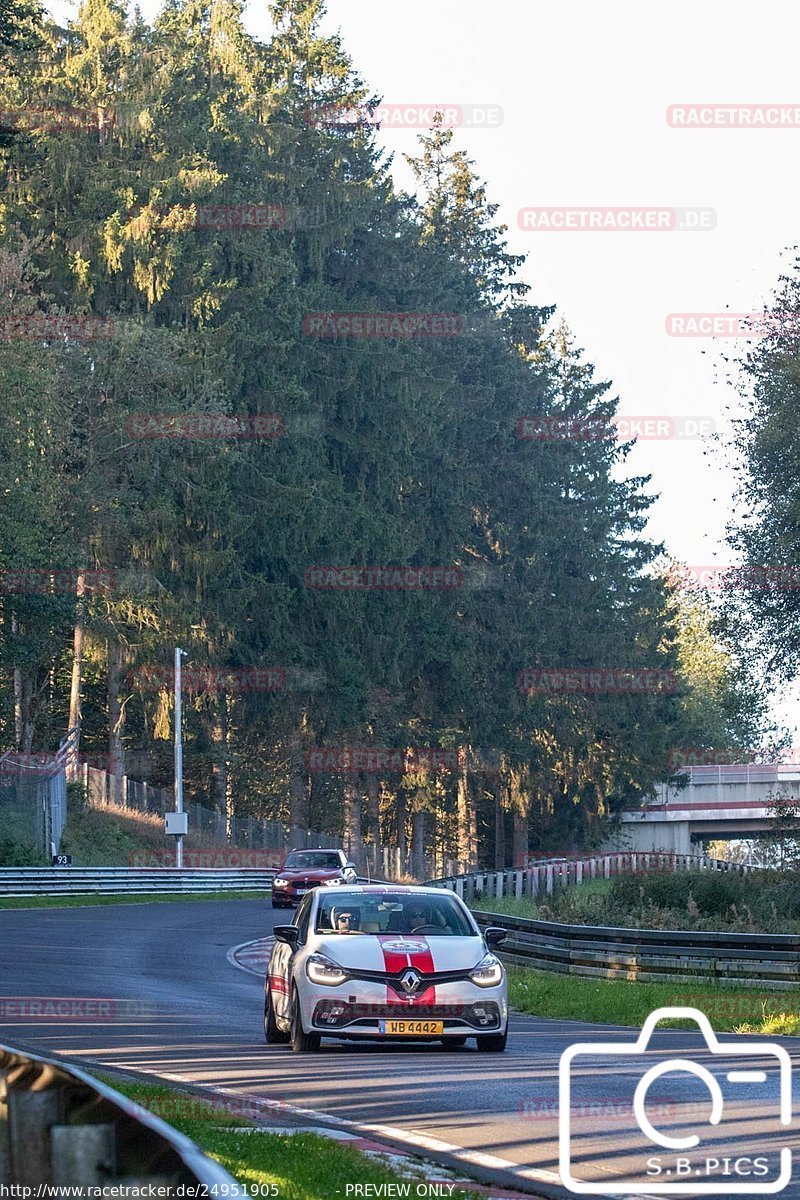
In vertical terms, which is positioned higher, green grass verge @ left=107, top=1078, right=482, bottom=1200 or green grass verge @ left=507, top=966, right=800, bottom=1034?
green grass verge @ left=107, top=1078, right=482, bottom=1200

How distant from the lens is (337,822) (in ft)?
303

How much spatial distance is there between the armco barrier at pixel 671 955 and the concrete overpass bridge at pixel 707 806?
6481 cm

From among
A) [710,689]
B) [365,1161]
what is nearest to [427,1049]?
[365,1161]

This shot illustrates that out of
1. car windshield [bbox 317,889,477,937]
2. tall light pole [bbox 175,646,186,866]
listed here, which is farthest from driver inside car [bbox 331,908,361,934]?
tall light pole [bbox 175,646,186,866]

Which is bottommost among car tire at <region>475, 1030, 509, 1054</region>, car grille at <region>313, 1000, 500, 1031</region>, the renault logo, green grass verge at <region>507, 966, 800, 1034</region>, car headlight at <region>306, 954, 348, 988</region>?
green grass verge at <region>507, 966, 800, 1034</region>

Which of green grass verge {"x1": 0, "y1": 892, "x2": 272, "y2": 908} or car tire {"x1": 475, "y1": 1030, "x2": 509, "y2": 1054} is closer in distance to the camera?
car tire {"x1": 475, "y1": 1030, "x2": 509, "y2": 1054}

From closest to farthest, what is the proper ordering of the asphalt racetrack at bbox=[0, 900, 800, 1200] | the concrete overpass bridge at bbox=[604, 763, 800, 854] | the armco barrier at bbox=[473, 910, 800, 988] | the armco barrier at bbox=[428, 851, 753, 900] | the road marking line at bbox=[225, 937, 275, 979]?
1. the asphalt racetrack at bbox=[0, 900, 800, 1200]
2. the armco barrier at bbox=[473, 910, 800, 988]
3. the road marking line at bbox=[225, 937, 275, 979]
4. the armco barrier at bbox=[428, 851, 753, 900]
5. the concrete overpass bridge at bbox=[604, 763, 800, 854]

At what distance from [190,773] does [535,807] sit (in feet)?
54.8

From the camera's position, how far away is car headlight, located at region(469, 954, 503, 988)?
16359 millimetres

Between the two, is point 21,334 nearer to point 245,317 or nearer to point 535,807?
point 245,317

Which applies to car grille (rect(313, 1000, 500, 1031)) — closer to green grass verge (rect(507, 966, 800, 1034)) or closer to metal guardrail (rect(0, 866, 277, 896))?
green grass verge (rect(507, 966, 800, 1034))

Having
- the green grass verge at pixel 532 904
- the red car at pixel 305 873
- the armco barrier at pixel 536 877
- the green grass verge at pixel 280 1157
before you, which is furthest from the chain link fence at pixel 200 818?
the green grass verge at pixel 280 1157

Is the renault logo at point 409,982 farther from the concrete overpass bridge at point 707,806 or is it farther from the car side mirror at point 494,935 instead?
the concrete overpass bridge at point 707,806

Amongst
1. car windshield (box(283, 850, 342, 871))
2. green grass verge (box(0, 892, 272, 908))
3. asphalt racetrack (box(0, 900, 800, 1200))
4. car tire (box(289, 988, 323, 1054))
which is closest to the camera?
asphalt racetrack (box(0, 900, 800, 1200))
